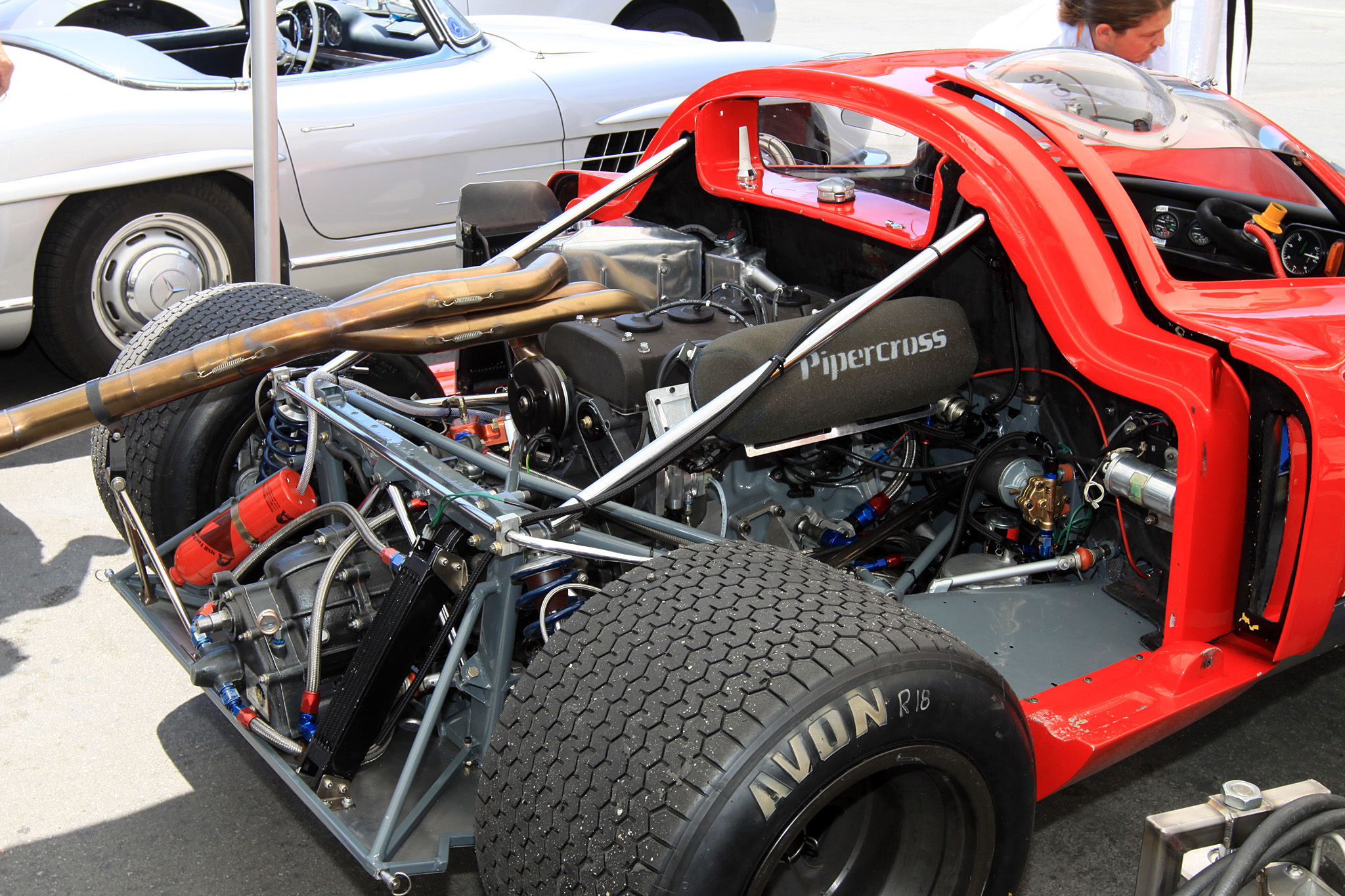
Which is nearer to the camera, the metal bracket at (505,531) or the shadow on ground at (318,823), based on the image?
the metal bracket at (505,531)

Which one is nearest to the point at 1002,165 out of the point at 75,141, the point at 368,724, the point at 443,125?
the point at 368,724

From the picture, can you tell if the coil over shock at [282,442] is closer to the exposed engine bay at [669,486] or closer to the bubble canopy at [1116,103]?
the exposed engine bay at [669,486]

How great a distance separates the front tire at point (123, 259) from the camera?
4.80 meters

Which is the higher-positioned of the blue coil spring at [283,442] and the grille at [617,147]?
the grille at [617,147]

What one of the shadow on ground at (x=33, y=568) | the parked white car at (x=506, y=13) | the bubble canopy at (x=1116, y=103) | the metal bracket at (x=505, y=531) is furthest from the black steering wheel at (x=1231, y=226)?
the parked white car at (x=506, y=13)

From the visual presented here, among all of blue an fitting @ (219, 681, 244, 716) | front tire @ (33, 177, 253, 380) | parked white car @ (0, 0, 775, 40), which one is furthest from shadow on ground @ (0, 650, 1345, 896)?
parked white car @ (0, 0, 775, 40)

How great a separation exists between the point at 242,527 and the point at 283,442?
34 cm

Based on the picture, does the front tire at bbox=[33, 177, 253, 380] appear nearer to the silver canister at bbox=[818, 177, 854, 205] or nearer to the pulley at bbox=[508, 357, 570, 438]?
the pulley at bbox=[508, 357, 570, 438]

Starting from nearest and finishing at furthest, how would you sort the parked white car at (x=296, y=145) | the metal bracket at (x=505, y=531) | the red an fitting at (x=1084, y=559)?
the metal bracket at (x=505, y=531)
the red an fitting at (x=1084, y=559)
the parked white car at (x=296, y=145)

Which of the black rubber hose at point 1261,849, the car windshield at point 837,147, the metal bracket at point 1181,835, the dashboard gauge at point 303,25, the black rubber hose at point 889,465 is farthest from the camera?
the dashboard gauge at point 303,25

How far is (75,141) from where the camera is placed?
472cm

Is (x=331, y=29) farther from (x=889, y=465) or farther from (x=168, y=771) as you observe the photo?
(x=889, y=465)

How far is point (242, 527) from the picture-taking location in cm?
281

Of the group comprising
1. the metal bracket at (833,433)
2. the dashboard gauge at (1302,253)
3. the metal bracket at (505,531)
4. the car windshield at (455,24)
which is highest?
the car windshield at (455,24)
